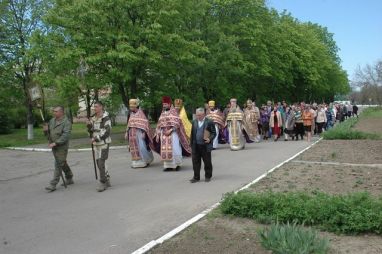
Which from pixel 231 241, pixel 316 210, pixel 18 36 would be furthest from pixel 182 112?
pixel 18 36

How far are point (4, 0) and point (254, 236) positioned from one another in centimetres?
2535

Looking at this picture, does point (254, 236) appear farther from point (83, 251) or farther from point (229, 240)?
point (83, 251)

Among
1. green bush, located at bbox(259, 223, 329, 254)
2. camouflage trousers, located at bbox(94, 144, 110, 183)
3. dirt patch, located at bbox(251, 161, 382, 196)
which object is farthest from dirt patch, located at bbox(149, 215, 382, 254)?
camouflage trousers, located at bbox(94, 144, 110, 183)

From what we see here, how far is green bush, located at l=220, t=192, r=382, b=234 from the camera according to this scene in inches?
258

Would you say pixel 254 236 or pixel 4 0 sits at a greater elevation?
pixel 4 0

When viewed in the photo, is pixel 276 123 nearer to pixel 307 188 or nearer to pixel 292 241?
pixel 307 188

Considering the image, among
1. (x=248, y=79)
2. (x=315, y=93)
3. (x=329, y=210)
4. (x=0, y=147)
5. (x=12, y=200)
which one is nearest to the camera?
(x=329, y=210)

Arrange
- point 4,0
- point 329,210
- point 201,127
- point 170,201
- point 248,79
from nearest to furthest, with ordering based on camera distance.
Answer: point 329,210 < point 170,201 < point 201,127 < point 4,0 < point 248,79

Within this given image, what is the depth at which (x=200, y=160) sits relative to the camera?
Answer: 1148cm

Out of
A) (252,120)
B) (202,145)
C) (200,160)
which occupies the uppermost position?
(252,120)

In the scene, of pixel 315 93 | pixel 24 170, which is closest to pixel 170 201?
pixel 24 170

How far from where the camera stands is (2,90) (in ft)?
97.0

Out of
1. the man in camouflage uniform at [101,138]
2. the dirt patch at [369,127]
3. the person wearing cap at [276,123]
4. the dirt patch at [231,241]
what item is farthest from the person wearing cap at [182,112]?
the dirt patch at [369,127]

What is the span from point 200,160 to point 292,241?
6338mm
